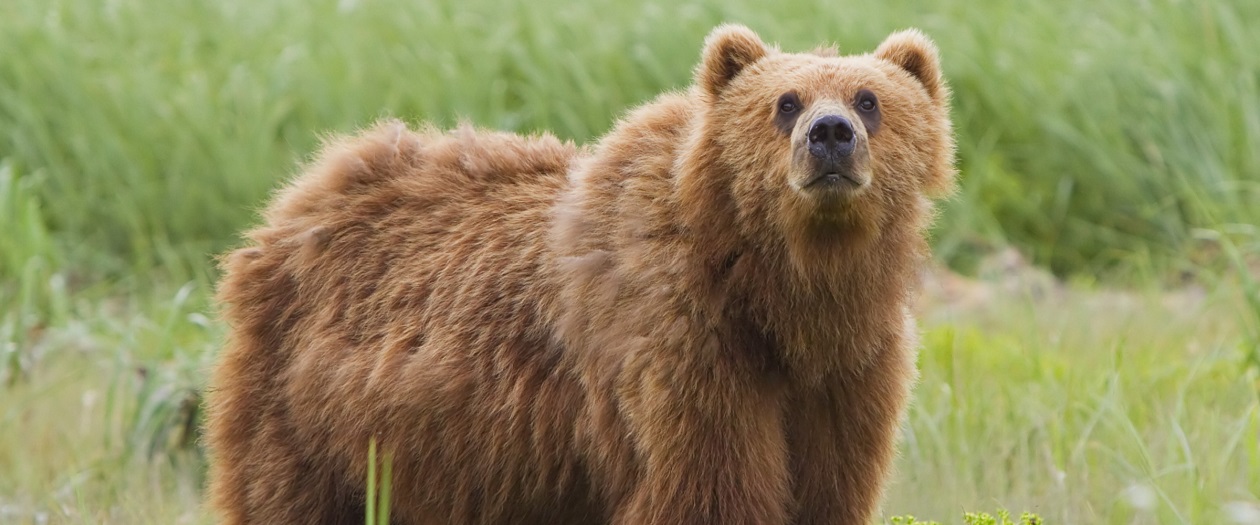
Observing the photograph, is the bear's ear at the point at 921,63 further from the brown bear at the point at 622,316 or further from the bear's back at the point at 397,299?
the bear's back at the point at 397,299

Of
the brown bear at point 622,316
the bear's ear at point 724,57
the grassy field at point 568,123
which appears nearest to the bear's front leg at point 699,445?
the brown bear at point 622,316

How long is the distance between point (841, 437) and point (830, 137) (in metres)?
0.76

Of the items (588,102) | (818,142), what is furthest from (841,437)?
(588,102)

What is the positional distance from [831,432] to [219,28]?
283 inches

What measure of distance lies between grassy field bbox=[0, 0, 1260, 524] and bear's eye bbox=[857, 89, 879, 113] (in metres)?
3.10

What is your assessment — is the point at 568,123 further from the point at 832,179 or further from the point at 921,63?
the point at 832,179

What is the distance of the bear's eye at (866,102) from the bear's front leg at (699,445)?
0.64 metres

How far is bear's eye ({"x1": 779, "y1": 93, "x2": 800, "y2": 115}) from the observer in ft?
11.7

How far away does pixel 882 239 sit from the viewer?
3646 millimetres

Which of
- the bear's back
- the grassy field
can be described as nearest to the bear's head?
the bear's back

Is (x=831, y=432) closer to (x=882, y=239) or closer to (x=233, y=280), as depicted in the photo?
(x=882, y=239)

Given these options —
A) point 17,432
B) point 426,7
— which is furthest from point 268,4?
point 17,432

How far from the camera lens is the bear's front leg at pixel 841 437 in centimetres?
372

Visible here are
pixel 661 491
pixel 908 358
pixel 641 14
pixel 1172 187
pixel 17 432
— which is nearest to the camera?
pixel 661 491
